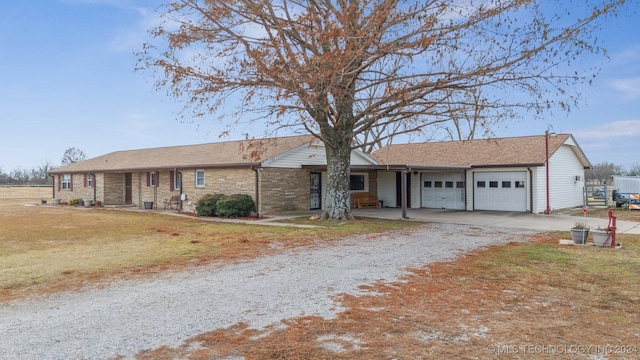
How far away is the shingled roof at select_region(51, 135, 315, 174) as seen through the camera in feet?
64.8

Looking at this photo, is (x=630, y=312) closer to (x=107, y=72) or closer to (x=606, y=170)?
(x=107, y=72)

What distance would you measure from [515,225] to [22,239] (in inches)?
615

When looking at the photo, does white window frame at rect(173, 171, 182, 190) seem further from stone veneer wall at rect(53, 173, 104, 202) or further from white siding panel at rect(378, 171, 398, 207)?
white siding panel at rect(378, 171, 398, 207)

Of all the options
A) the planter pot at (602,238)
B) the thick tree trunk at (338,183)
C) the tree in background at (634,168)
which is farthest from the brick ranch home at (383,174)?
the tree in background at (634,168)

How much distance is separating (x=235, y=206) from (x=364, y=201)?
7794 millimetres

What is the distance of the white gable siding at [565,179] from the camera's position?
20.9 metres

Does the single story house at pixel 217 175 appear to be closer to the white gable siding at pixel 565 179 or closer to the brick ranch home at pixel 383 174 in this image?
the brick ranch home at pixel 383 174

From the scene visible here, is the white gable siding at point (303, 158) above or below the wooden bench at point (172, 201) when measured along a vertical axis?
above

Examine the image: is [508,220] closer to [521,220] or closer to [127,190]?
[521,220]

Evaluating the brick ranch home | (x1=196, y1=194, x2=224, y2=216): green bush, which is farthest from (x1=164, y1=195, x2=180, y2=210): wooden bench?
(x1=196, y1=194, x2=224, y2=216): green bush

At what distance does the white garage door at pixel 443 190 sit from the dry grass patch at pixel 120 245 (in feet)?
23.2

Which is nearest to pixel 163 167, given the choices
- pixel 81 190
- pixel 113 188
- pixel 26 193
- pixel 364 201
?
pixel 113 188

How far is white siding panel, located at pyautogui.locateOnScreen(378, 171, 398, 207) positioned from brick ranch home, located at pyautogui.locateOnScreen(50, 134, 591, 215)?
6 cm

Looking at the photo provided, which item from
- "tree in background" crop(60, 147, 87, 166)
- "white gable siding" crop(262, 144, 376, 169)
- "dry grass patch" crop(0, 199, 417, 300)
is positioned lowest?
"dry grass patch" crop(0, 199, 417, 300)
